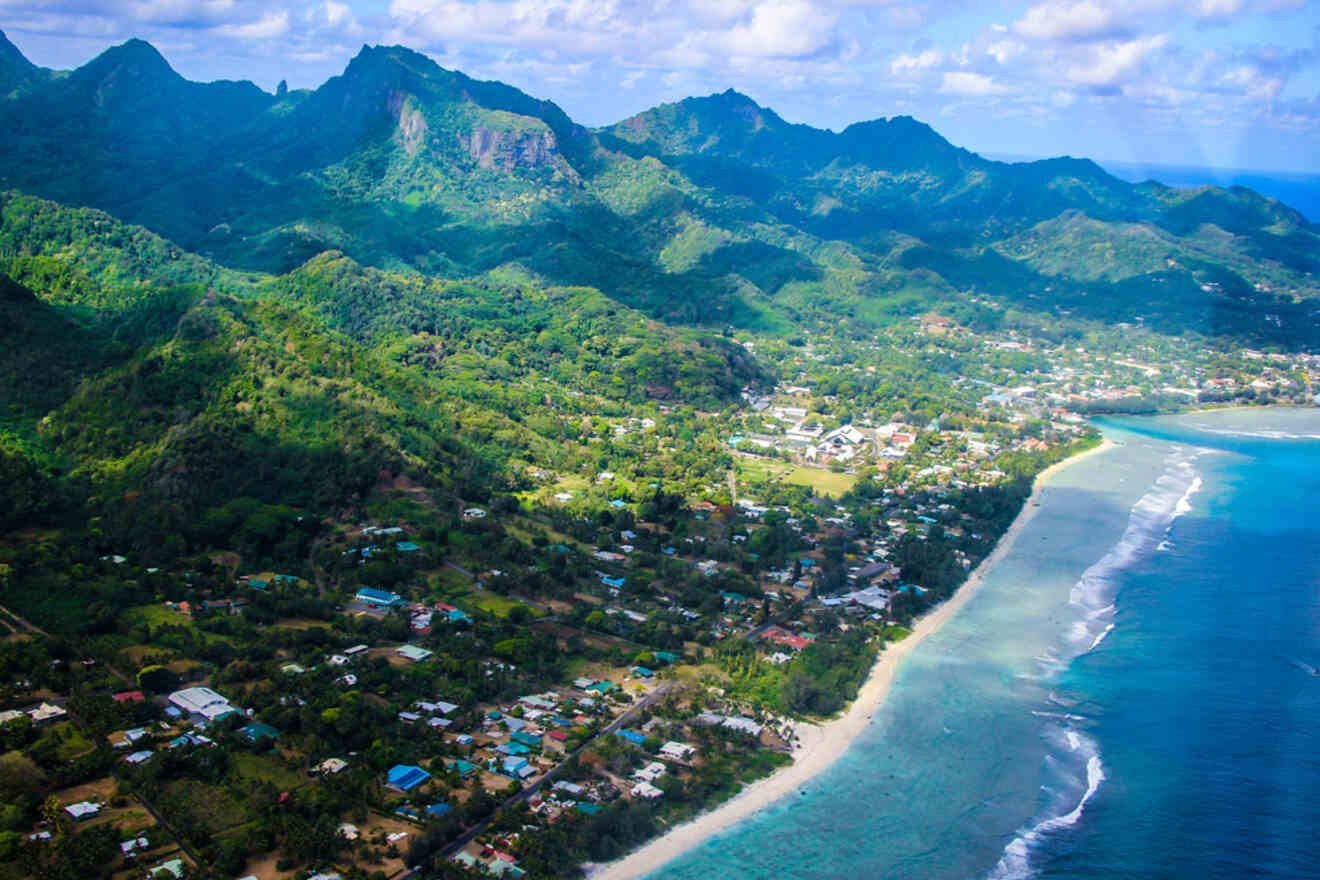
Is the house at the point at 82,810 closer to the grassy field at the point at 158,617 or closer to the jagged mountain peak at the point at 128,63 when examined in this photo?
the grassy field at the point at 158,617

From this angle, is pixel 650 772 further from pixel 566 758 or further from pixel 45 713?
pixel 45 713

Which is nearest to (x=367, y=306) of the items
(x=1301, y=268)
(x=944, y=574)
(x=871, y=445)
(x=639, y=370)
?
(x=639, y=370)

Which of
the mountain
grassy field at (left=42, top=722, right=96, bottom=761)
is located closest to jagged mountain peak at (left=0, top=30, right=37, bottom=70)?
the mountain

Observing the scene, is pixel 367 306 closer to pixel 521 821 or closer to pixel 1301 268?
pixel 521 821

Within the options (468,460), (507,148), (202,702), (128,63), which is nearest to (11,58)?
(128,63)

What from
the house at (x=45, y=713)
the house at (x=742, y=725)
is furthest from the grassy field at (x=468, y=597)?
the house at (x=45, y=713)

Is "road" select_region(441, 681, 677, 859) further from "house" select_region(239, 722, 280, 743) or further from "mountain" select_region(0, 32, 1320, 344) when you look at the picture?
"mountain" select_region(0, 32, 1320, 344)
